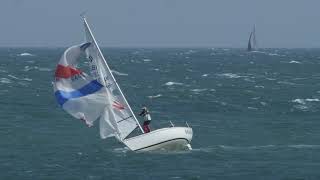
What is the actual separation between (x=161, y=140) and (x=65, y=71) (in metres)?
6.69

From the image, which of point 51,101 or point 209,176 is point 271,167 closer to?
point 209,176

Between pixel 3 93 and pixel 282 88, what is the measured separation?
107 ft

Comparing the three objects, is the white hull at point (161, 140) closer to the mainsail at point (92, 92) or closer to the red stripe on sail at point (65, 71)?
the mainsail at point (92, 92)

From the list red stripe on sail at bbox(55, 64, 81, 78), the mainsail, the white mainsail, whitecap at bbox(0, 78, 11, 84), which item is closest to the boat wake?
the white mainsail

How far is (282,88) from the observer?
9456cm

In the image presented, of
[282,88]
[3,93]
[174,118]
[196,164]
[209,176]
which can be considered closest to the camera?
[209,176]

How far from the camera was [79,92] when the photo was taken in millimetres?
45219

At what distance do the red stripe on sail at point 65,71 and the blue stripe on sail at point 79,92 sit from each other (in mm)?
966

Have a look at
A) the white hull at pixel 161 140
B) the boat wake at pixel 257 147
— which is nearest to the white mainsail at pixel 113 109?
the white hull at pixel 161 140

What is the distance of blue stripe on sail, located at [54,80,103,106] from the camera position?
146 ft

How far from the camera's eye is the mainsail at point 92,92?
44469mm

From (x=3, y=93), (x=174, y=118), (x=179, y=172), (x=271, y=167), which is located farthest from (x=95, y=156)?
(x=3, y=93)

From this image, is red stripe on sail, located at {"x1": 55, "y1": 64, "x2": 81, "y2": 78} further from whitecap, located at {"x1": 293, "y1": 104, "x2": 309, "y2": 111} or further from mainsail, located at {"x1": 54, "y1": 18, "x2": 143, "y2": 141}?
whitecap, located at {"x1": 293, "y1": 104, "x2": 309, "y2": 111}

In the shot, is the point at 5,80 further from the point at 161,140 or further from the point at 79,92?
the point at 161,140
